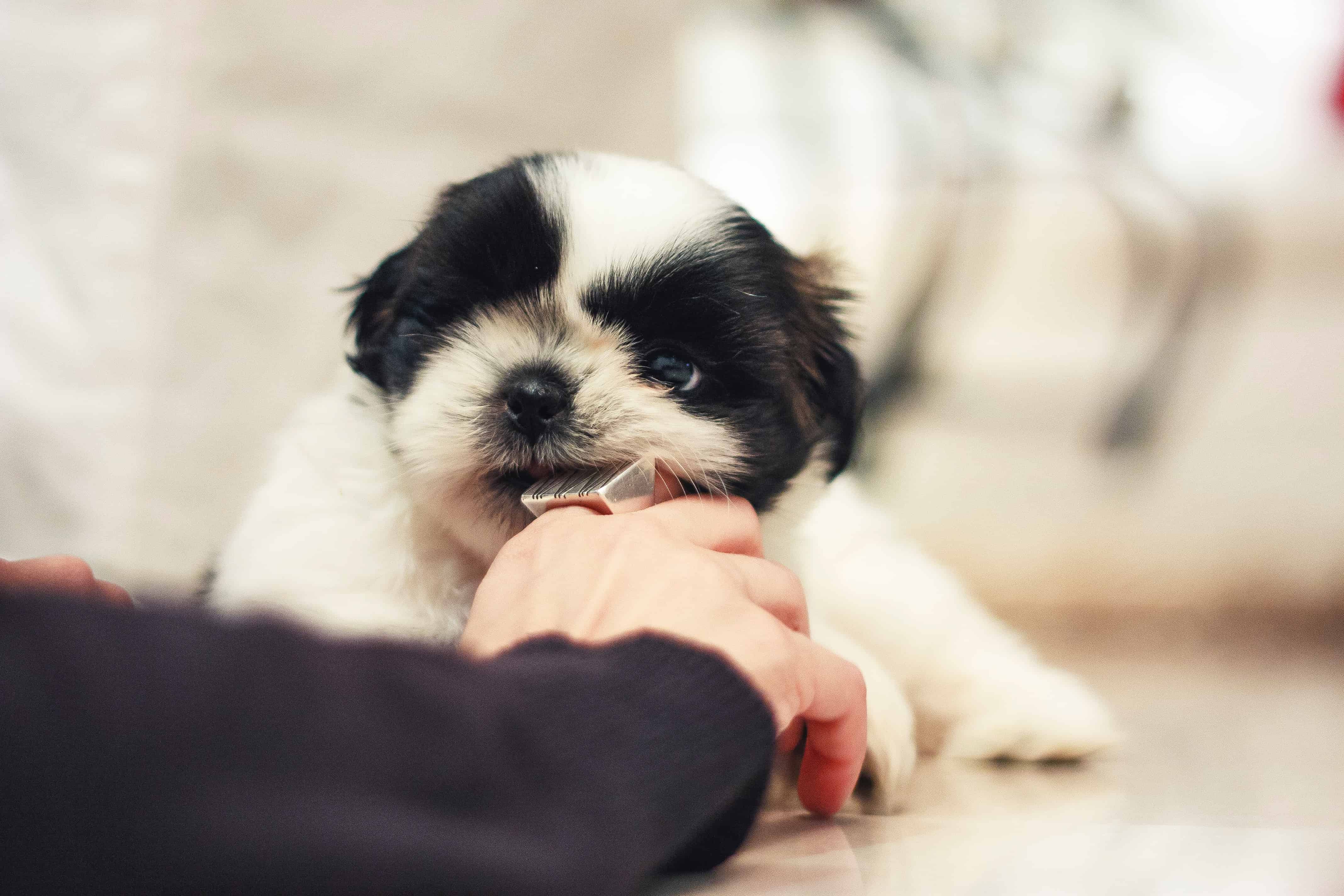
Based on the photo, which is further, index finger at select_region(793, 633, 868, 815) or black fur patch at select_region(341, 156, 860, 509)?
black fur patch at select_region(341, 156, 860, 509)

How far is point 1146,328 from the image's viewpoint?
243 centimetres

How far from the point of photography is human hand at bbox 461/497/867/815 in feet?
2.29

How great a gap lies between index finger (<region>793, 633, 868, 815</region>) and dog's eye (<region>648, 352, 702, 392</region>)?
11.6 inches

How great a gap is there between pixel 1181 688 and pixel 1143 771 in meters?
0.68


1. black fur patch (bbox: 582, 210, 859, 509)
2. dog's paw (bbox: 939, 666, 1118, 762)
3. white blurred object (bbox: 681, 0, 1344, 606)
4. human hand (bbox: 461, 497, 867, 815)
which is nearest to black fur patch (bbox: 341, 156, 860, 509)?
black fur patch (bbox: 582, 210, 859, 509)

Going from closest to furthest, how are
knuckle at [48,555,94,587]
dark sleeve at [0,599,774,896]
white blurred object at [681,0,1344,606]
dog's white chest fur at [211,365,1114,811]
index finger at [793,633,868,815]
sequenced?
dark sleeve at [0,599,774,896], index finger at [793,633,868,815], knuckle at [48,555,94,587], dog's white chest fur at [211,365,1114,811], white blurred object at [681,0,1344,606]

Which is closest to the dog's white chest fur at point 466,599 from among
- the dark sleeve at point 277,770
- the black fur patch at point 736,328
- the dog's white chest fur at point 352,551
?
the dog's white chest fur at point 352,551

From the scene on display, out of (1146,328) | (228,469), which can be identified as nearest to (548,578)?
(228,469)

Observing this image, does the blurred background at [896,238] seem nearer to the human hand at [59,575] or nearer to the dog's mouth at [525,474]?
the human hand at [59,575]

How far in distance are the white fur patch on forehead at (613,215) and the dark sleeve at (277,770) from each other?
1.84ft

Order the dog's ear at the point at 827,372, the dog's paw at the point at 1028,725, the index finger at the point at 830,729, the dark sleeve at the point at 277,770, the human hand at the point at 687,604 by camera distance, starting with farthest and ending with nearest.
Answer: the dog's paw at the point at 1028,725, the dog's ear at the point at 827,372, the index finger at the point at 830,729, the human hand at the point at 687,604, the dark sleeve at the point at 277,770

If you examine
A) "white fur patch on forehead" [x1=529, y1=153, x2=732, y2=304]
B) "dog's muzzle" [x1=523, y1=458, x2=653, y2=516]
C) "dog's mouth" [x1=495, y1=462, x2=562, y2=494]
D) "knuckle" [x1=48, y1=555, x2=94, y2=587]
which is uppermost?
"white fur patch on forehead" [x1=529, y1=153, x2=732, y2=304]

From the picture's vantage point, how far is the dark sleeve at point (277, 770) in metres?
0.36

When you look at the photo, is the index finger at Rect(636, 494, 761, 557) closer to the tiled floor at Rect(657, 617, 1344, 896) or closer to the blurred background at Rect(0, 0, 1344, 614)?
the tiled floor at Rect(657, 617, 1344, 896)
